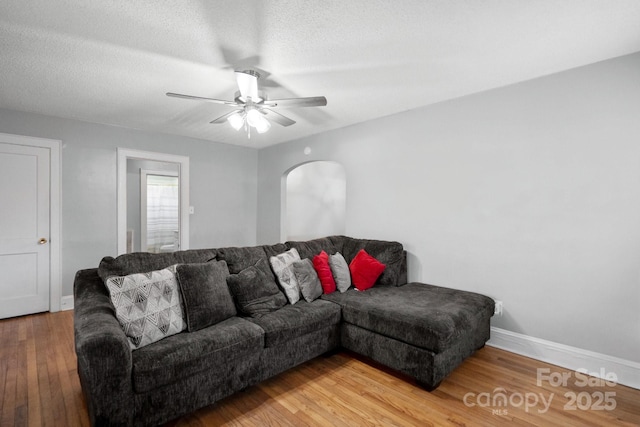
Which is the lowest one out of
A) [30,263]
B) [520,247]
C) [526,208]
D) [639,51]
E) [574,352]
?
[574,352]

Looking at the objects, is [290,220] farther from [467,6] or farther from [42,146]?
[467,6]

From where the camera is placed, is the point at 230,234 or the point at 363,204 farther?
the point at 230,234

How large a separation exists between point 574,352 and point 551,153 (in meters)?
1.65

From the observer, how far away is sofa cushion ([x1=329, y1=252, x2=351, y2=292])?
318 centimetres

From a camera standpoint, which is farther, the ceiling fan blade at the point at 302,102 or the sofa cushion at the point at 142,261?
the ceiling fan blade at the point at 302,102

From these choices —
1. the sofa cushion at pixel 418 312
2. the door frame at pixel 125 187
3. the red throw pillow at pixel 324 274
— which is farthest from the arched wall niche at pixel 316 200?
the sofa cushion at pixel 418 312

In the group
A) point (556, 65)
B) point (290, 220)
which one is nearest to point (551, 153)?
point (556, 65)

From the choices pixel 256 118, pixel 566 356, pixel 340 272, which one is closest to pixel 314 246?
pixel 340 272

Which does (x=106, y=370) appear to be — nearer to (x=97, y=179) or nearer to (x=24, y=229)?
(x=24, y=229)

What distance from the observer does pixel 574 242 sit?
8.21 ft

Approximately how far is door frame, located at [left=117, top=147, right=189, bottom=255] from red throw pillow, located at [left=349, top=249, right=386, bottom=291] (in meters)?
2.96

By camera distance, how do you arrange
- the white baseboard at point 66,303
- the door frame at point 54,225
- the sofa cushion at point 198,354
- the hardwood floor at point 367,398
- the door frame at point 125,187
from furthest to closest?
1. the door frame at point 125,187
2. the white baseboard at point 66,303
3. the door frame at point 54,225
4. the hardwood floor at point 367,398
5. the sofa cushion at point 198,354

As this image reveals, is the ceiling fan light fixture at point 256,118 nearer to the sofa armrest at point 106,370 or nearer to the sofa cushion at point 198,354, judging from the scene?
the sofa cushion at point 198,354

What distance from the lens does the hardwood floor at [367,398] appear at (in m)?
1.89
